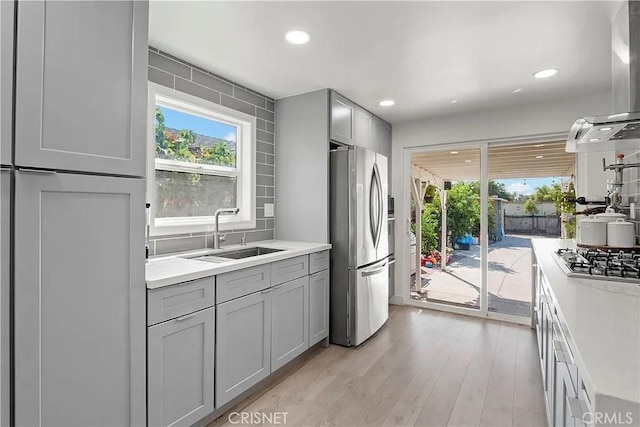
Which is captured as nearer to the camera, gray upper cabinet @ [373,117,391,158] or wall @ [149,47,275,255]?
wall @ [149,47,275,255]

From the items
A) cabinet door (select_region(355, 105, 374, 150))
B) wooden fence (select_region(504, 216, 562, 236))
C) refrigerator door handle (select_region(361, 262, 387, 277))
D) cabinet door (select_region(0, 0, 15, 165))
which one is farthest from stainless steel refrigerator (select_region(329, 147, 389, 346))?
cabinet door (select_region(0, 0, 15, 165))

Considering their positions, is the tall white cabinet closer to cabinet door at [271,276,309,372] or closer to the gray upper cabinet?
cabinet door at [271,276,309,372]

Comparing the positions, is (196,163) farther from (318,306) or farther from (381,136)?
(381,136)

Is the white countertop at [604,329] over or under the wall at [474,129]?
under

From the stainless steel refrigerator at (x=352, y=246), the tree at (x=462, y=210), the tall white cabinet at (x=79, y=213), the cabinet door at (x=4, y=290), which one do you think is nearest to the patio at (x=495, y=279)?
the tree at (x=462, y=210)

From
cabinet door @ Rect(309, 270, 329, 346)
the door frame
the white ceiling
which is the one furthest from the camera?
the door frame

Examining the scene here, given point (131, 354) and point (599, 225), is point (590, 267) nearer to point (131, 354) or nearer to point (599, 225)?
point (599, 225)

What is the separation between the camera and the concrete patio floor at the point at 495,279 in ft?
12.3

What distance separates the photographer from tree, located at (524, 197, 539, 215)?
12.1 ft

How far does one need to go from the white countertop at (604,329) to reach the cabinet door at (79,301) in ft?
5.23

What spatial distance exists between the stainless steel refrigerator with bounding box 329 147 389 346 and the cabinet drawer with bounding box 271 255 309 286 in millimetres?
489

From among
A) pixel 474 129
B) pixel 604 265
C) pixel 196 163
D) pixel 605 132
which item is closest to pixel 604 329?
pixel 604 265

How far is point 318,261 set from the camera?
2938 mm

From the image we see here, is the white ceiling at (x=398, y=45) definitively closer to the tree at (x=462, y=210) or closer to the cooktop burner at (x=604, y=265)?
the tree at (x=462, y=210)
